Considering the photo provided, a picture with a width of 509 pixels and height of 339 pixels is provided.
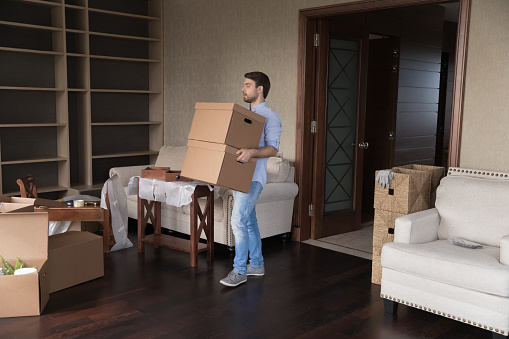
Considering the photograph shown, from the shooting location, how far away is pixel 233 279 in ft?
13.0

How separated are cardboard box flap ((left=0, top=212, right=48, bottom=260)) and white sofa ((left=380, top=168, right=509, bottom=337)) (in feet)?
7.11

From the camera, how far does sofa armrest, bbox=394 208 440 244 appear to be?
354 centimetres

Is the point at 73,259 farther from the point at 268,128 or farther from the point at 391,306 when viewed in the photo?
the point at 391,306

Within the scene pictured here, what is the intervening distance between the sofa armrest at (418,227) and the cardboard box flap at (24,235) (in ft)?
7.40

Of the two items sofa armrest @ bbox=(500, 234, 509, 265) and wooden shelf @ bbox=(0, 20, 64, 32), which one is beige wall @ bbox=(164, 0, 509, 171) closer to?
sofa armrest @ bbox=(500, 234, 509, 265)

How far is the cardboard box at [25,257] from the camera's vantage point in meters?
3.26

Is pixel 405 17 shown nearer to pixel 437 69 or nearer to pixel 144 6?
pixel 437 69

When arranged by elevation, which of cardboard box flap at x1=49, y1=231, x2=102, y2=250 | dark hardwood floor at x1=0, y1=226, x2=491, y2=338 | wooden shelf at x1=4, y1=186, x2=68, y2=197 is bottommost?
dark hardwood floor at x1=0, y1=226, x2=491, y2=338

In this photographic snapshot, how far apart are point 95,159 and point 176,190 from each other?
96.0 inches

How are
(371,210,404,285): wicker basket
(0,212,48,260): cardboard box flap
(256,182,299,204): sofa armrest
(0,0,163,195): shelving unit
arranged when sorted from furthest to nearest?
(0,0,163,195): shelving unit
(256,182,299,204): sofa armrest
(371,210,404,285): wicker basket
(0,212,48,260): cardboard box flap

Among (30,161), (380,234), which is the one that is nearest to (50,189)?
(30,161)

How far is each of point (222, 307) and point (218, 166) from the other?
36.1 inches

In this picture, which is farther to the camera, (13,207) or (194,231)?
(194,231)

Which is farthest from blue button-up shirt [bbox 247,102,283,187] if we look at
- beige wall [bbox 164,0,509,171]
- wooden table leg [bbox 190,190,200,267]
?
beige wall [bbox 164,0,509,171]
